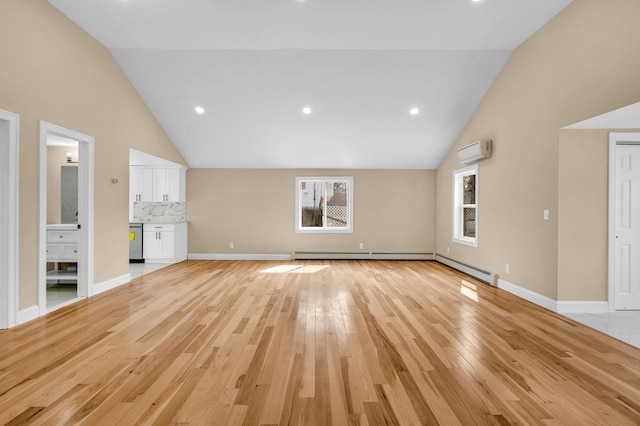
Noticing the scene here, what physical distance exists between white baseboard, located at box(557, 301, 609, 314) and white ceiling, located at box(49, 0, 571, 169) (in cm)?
339

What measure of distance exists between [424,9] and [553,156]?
2304mm

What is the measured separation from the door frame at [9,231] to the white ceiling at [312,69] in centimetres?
178

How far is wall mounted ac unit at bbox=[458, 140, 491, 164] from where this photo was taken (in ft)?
17.4

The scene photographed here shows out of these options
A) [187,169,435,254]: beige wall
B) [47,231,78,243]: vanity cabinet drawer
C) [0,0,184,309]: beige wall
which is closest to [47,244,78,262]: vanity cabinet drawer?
[47,231,78,243]: vanity cabinet drawer

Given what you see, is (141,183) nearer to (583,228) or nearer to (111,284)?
(111,284)

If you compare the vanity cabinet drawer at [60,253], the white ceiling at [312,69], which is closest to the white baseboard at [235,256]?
the white ceiling at [312,69]

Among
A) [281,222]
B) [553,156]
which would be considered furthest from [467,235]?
[281,222]

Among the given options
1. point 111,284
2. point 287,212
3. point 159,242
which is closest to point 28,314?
point 111,284

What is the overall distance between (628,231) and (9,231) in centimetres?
677

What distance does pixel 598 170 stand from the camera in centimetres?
379

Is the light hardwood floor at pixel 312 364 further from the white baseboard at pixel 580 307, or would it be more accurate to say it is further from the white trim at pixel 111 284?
the white trim at pixel 111 284

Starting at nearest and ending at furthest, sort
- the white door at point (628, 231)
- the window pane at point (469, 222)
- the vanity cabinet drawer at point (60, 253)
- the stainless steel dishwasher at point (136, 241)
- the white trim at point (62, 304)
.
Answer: the white trim at point (62, 304)
the white door at point (628, 231)
the vanity cabinet drawer at point (60, 253)
the window pane at point (469, 222)
the stainless steel dishwasher at point (136, 241)

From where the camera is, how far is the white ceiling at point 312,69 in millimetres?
3758

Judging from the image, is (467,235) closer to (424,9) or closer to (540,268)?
(540,268)
